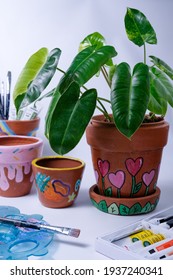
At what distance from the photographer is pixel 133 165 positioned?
0.85 m

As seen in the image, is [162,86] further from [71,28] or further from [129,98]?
[71,28]

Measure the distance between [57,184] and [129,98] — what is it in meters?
0.25

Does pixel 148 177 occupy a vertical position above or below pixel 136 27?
below

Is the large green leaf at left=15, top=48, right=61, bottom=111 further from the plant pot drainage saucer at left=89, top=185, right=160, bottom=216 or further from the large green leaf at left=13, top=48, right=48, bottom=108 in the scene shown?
the plant pot drainage saucer at left=89, top=185, right=160, bottom=216

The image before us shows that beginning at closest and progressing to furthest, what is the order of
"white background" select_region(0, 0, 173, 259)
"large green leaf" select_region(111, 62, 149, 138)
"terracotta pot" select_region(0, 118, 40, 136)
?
"large green leaf" select_region(111, 62, 149, 138) < "terracotta pot" select_region(0, 118, 40, 136) < "white background" select_region(0, 0, 173, 259)

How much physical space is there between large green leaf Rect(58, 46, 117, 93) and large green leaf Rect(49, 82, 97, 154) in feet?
0.04

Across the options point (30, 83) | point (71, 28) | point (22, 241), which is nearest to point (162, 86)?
point (30, 83)

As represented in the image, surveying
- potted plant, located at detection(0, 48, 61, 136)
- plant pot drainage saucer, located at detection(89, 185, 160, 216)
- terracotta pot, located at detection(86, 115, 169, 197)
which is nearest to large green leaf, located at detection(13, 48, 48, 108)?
potted plant, located at detection(0, 48, 61, 136)

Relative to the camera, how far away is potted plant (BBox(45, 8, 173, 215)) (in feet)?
2.39
